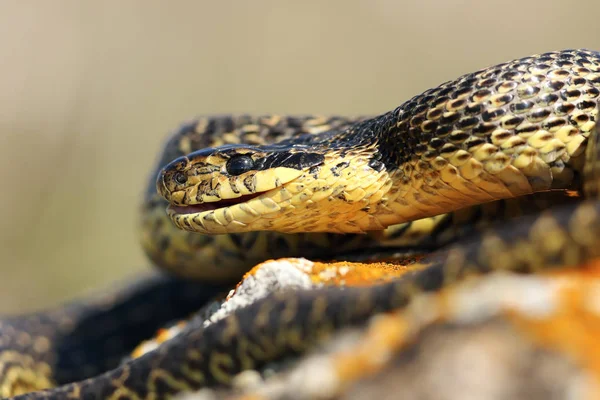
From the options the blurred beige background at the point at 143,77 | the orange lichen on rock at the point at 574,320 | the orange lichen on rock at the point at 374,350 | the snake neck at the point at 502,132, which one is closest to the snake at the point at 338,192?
the snake neck at the point at 502,132

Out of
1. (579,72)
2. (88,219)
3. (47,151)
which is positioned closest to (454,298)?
(579,72)

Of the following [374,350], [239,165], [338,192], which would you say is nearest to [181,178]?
[239,165]

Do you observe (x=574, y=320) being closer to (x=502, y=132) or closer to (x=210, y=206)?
(x=502, y=132)

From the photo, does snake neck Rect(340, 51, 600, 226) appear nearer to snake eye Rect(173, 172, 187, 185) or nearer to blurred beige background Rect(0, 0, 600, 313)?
snake eye Rect(173, 172, 187, 185)

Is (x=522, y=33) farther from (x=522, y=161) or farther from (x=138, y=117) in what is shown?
(x=522, y=161)

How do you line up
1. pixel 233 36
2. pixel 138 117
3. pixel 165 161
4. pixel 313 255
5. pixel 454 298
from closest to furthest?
pixel 454 298
pixel 313 255
pixel 165 161
pixel 138 117
pixel 233 36

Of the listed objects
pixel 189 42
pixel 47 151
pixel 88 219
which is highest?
pixel 189 42
